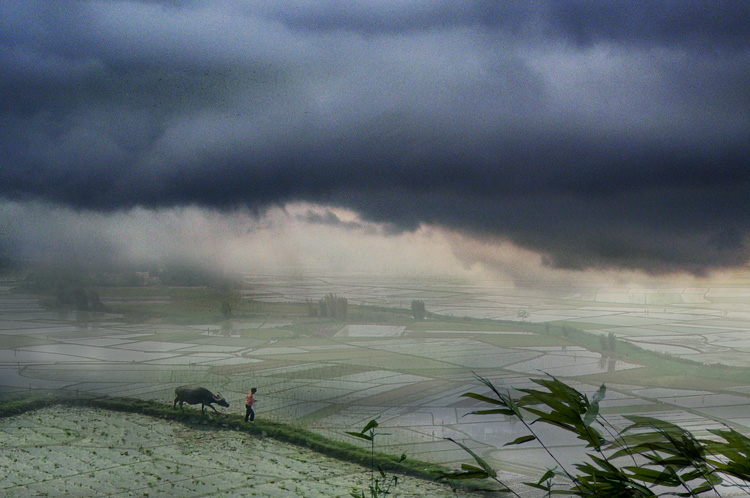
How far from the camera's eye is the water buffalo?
38.1 ft

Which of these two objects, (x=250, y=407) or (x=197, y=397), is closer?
(x=197, y=397)

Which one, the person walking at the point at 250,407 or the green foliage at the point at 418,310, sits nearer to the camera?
the person walking at the point at 250,407

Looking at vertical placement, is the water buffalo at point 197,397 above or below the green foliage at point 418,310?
below

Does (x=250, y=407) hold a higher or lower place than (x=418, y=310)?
lower

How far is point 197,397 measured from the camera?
38.1ft

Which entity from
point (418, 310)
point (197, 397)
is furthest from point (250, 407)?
point (418, 310)

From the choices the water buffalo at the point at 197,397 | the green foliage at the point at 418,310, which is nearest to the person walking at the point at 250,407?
the water buffalo at the point at 197,397

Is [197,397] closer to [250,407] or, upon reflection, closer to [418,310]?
[250,407]

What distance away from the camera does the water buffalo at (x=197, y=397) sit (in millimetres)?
11609

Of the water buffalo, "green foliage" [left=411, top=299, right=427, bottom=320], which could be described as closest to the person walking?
the water buffalo

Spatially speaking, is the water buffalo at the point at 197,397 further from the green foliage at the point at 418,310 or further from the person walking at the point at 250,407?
the green foliage at the point at 418,310

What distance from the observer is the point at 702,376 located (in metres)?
13.7

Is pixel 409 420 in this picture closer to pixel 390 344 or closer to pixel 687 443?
pixel 390 344

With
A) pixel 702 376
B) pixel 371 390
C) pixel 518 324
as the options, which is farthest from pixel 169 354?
pixel 702 376
